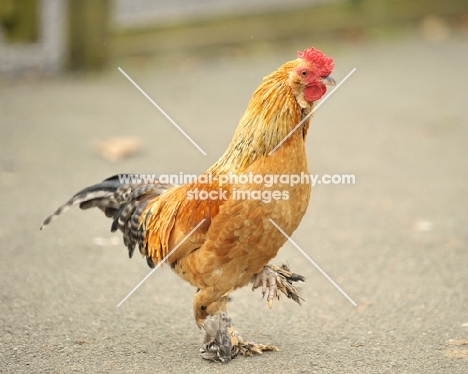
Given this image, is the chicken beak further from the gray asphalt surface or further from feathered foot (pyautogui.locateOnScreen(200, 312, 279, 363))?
the gray asphalt surface

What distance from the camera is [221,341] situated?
426cm

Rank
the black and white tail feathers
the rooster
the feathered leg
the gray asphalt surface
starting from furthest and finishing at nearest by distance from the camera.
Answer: the black and white tail feathers, the gray asphalt surface, the feathered leg, the rooster

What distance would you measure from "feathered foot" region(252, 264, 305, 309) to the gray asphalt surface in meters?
0.34

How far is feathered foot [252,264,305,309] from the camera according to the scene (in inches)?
169

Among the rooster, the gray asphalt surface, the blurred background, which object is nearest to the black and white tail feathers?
the rooster

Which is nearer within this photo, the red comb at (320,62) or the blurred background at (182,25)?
the red comb at (320,62)

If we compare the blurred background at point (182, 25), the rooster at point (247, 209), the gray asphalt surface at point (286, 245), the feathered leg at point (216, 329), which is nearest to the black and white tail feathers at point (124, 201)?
the rooster at point (247, 209)

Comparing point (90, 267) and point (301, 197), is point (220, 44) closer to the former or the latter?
point (90, 267)

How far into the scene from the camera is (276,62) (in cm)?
1104

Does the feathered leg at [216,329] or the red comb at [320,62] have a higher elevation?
the red comb at [320,62]

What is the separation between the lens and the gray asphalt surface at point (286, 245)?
4457mm

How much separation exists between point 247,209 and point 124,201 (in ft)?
3.28

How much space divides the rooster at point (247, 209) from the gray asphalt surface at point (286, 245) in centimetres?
36

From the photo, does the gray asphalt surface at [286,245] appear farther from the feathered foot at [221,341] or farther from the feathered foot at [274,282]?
the feathered foot at [274,282]
